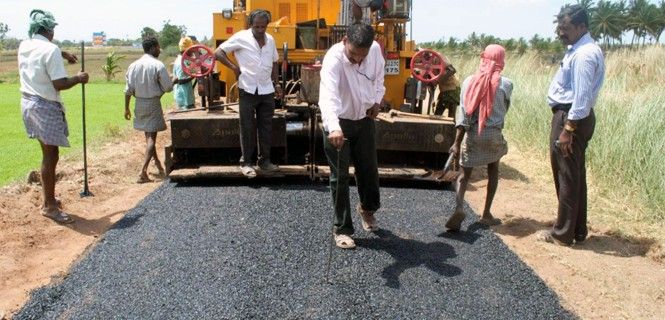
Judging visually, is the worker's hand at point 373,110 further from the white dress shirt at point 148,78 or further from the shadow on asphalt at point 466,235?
the white dress shirt at point 148,78

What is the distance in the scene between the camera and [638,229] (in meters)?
5.23

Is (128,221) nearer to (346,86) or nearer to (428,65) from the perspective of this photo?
(346,86)

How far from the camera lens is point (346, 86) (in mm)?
4246

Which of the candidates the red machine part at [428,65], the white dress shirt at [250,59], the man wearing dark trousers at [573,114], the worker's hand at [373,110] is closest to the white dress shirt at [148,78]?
the white dress shirt at [250,59]

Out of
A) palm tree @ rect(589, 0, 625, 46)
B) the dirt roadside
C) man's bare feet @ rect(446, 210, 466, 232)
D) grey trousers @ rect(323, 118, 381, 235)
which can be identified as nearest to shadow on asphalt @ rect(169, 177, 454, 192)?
the dirt roadside

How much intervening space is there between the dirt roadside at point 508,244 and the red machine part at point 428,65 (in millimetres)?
1382

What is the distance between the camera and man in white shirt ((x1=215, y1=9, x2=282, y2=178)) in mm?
6008

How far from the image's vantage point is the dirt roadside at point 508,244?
383 cm

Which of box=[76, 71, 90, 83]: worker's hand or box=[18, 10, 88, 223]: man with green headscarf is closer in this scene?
box=[18, 10, 88, 223]: man with green headscarf

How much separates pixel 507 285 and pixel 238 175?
318 cm

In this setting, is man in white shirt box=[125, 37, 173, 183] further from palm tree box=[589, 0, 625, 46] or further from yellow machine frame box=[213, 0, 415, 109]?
palm tree box=[589, 0, 625, 46]

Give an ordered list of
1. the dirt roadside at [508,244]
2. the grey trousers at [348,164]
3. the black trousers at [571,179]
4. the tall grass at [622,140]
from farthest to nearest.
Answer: the tall grass at [622,140] < the black trousers at [571,179] < the grey trousers at [348,164] < the dirt roadside at [508,244]

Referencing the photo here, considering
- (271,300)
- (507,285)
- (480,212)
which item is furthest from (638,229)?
(271,300)

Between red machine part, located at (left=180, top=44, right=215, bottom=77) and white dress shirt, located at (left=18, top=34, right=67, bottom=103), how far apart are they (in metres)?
1.81
